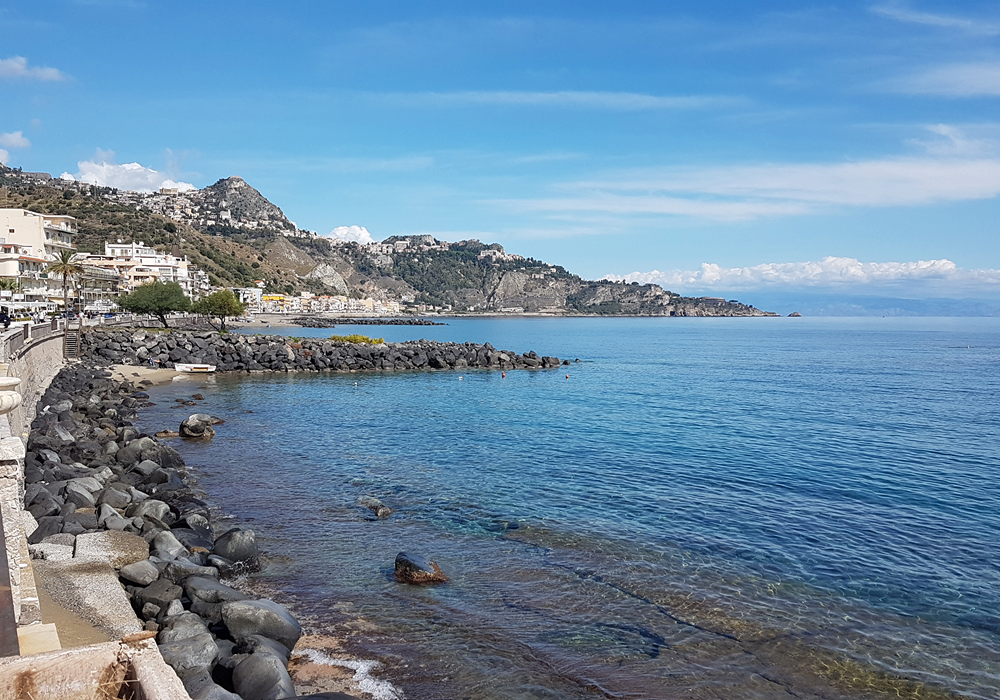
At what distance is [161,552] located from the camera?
13719 millimetres

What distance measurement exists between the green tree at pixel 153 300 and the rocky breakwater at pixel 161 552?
64217mm

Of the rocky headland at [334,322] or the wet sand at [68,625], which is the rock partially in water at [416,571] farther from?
the rocky headland at [334,322]

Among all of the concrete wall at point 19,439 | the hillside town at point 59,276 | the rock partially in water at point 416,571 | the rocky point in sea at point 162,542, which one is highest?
the hillside town at point 59,276

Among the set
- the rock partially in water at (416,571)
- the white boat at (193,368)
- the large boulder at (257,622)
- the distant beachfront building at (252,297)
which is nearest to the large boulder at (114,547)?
the large boulder at (257,622)

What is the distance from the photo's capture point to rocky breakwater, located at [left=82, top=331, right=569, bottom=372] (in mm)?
58562

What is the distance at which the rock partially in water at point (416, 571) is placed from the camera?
14383mm

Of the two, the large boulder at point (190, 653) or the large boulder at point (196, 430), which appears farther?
the large boulder at point (196, 430)

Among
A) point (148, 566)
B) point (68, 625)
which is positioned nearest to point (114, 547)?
point (148, 566)

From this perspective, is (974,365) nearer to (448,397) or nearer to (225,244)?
(448,397)

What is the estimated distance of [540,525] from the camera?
726 inches

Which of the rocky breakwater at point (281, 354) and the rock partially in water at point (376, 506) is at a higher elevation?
the rocky breakwater at point (281, 354)

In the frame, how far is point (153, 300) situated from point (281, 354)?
32073 millimetres

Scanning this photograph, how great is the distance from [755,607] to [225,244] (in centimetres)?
19974

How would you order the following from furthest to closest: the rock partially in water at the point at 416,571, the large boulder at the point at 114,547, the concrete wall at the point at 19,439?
the rock partially in water at the point at 416,571
the large boulder at the point at 114,547
the concrete wall at the point at 19,439
